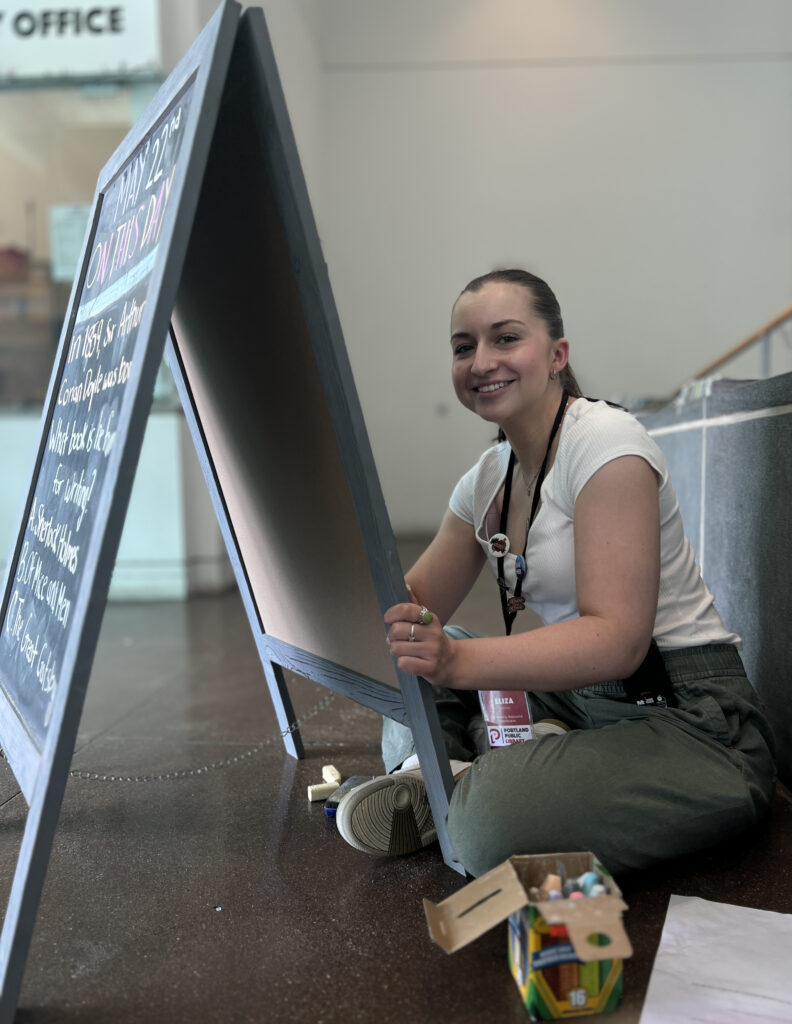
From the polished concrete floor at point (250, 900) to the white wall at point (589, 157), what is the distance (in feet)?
19.9

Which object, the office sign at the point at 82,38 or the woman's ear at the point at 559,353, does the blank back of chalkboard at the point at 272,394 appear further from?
the office sign at the point at 82,38

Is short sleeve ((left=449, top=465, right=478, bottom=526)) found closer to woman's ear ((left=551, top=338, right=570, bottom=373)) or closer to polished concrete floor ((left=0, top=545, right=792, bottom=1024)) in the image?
woman's ear ((left=551, top=338, right=570, bottom=373))

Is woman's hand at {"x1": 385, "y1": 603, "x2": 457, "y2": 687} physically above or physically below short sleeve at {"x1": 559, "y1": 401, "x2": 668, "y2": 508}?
below

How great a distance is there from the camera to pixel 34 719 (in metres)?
1.07

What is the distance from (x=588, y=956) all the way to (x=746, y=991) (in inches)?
8.2

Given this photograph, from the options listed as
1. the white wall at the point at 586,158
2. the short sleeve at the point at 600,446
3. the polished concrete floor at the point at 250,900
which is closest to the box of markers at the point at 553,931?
the polished concrete floor at the point at 250,900

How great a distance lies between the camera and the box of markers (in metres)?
0.87

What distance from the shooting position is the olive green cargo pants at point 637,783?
1.11 m

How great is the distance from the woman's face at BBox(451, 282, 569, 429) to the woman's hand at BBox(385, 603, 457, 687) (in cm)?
31

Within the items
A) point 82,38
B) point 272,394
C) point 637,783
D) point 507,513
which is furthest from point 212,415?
point 82,38

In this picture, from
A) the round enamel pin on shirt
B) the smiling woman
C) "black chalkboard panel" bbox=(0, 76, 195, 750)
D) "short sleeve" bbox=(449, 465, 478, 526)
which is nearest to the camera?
"black chalkboard panel" bbox=(0, 76, 195, 750)

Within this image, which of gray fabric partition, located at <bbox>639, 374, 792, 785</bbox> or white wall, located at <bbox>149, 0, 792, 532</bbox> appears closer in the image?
gray fabric partition, located at <bbox>639, 374, 792, 785</bbox>

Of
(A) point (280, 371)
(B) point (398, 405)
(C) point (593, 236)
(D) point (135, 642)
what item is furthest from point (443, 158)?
(A) point (280, 371)

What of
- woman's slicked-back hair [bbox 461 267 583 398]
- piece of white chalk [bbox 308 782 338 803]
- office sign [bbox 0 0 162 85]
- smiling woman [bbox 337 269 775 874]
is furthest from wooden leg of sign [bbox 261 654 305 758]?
office sign [bbox 0 0 162 85]
